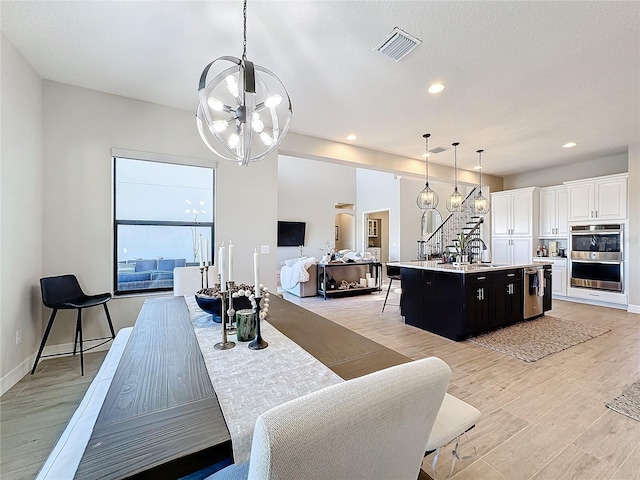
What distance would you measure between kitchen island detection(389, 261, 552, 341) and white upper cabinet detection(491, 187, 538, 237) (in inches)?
82.6

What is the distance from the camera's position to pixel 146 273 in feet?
11.9

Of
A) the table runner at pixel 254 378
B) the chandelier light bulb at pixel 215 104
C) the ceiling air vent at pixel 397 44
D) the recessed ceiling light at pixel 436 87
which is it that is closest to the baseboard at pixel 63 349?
the table runner at pixel 254 378

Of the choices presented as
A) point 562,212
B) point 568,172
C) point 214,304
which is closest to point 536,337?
Result: point 562,212

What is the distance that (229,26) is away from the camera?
7.31 ft

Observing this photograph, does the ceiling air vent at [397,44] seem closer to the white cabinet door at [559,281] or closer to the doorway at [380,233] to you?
the white cabinet door at [559,281]

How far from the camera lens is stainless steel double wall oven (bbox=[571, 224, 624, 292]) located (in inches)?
204

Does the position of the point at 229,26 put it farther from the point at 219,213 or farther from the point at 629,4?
the point at 629,4

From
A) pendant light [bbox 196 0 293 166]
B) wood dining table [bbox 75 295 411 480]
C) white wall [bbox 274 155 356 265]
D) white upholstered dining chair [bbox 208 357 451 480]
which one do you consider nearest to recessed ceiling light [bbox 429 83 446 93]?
pendant light [bbox 196 0 293 166]

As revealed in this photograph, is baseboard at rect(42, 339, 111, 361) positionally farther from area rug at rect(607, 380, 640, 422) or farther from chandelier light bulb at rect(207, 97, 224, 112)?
area rug at rect(607, 380, 640, 422)

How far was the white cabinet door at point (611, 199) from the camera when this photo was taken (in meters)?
5.12

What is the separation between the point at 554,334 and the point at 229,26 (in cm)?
514

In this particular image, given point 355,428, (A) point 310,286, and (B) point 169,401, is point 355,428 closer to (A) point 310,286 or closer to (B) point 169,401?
(B) point 169,401

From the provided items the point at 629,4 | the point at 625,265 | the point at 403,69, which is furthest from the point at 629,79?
the point at 625,265

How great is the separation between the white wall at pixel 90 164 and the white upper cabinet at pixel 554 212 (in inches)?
278
